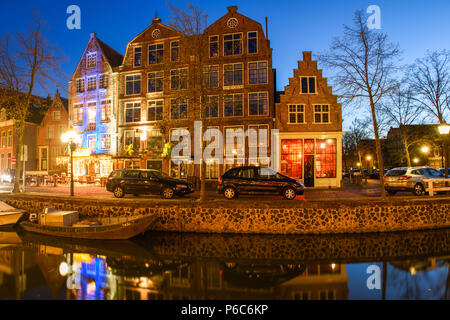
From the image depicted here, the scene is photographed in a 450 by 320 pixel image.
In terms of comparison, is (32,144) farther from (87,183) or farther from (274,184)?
(274,184)

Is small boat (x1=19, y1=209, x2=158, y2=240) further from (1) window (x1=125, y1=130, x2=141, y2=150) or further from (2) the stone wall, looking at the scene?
(1) window (x1=125, y1=130, x2=141, y2=150)

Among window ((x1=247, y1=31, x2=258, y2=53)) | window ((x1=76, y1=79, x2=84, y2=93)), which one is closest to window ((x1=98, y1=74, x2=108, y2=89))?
window ((x1=76, y1=79, x2=84, y2=93))

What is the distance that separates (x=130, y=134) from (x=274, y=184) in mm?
19686

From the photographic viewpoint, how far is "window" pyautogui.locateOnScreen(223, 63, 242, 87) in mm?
26031

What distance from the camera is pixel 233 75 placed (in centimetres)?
2617

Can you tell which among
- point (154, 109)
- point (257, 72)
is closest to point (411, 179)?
point (257, 72)

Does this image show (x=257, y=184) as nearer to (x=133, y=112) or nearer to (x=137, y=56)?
(x=133, y=112)

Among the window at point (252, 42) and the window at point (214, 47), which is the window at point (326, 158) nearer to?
the window at point (252, 42)

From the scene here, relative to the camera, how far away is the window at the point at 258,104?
25234 mm

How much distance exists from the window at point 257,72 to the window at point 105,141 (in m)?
16.8

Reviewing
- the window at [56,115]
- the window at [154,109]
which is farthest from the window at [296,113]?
the window at [56,115]

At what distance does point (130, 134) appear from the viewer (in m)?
29.2

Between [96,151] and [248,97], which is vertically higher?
[248,97]
